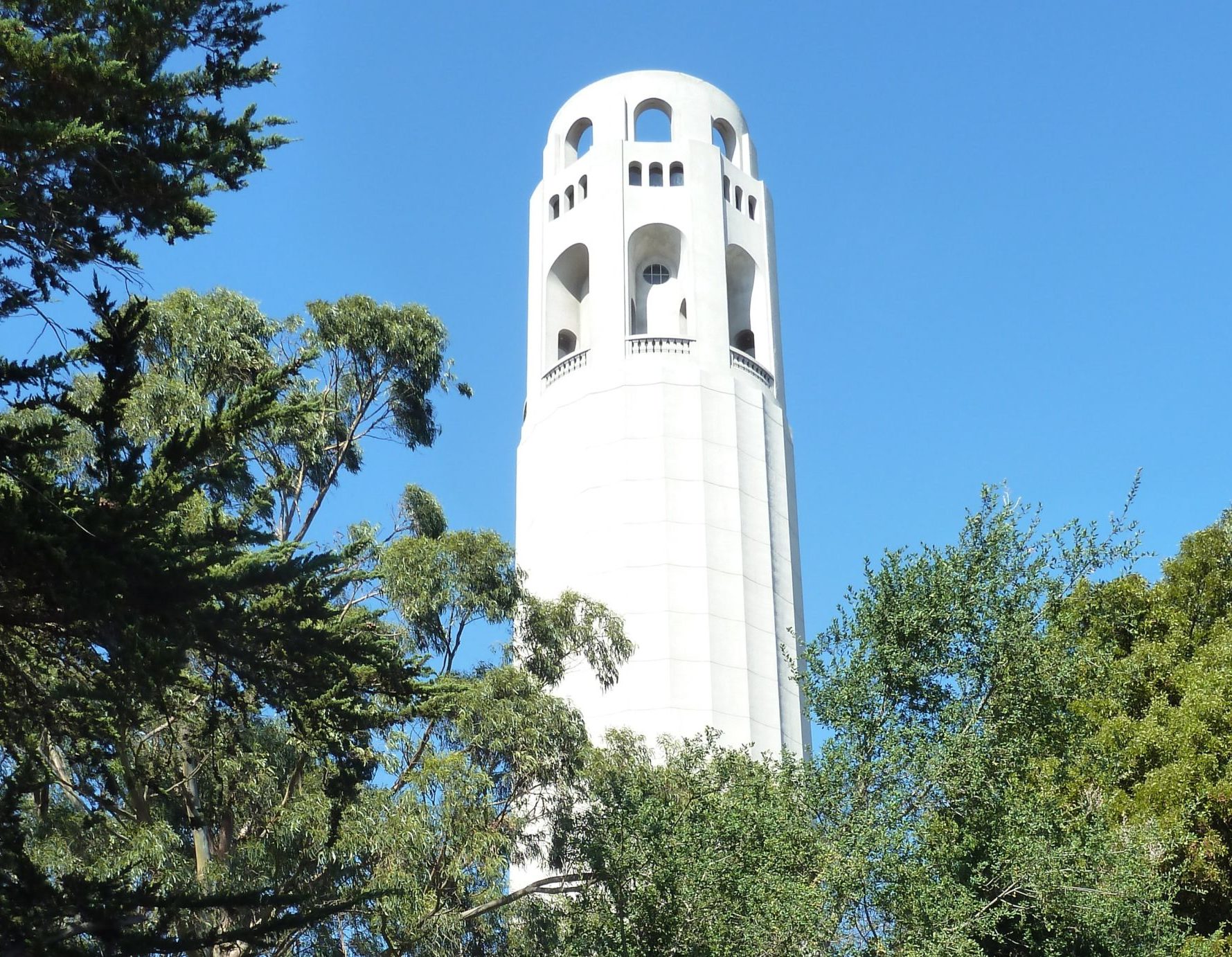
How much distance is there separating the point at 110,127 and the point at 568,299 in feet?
97.4

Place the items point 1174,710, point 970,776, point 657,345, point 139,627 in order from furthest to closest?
point 657,345 → point 1174,710 → point 970,776 → point 139,627

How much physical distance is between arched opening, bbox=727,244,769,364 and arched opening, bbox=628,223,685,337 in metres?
1.40

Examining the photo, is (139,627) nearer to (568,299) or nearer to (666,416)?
(666,416)

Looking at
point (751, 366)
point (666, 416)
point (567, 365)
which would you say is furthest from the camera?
point (751, 366)

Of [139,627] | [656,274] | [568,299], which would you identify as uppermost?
[656,274]

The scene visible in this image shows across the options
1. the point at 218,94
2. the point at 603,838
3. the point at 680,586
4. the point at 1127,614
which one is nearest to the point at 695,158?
the point at 680,586

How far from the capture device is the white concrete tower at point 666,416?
35375 mm

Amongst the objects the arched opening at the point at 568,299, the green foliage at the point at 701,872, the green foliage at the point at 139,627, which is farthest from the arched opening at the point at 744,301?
the green foliage at the point at 139,627

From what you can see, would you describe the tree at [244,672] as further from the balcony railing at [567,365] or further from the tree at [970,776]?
the balcony railing at [567,365]

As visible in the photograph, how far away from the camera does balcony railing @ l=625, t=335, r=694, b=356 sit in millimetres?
38719

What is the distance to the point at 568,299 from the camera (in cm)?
4166

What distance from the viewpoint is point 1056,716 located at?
19.1m

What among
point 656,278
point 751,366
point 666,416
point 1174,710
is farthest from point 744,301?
point 1174,710

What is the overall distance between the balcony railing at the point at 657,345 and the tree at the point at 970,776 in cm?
1949
